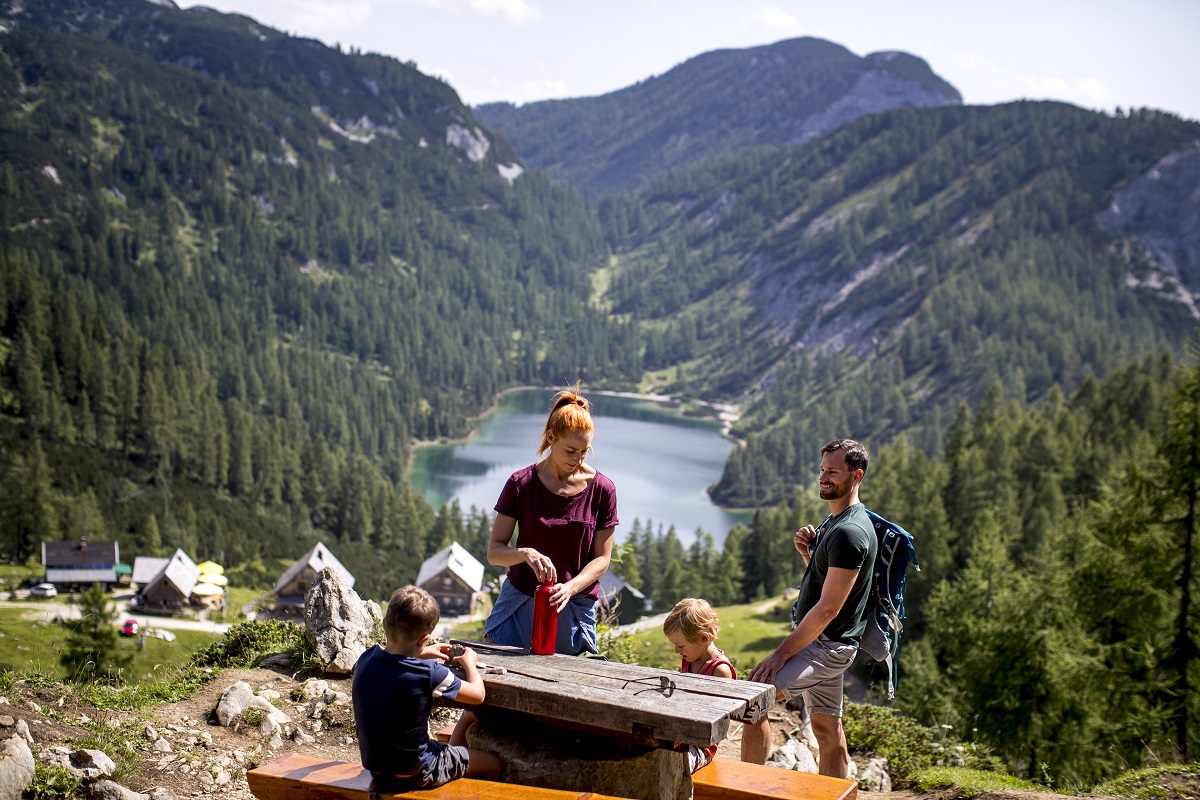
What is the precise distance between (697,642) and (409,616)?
2051 mm

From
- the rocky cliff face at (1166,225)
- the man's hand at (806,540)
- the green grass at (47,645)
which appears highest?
the rocky cliff face at (1166,225)

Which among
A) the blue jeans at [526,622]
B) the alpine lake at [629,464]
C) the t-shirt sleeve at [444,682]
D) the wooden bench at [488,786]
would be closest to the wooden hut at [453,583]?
the alpine lake at [629,464]

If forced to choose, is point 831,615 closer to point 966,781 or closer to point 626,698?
point 626,698

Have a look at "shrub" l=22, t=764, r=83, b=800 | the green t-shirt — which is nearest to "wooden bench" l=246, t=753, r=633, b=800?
"shrub" l=22, t=764, r=83, b=800

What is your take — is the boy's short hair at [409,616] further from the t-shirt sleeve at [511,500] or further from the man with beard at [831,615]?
the man with beard at [831,615]

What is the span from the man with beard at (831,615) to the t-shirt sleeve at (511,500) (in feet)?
6.35

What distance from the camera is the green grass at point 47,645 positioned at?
1267 centimetres

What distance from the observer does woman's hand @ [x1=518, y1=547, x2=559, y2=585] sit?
229 inches

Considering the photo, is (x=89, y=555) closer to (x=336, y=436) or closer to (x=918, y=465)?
(x=918, y=465)

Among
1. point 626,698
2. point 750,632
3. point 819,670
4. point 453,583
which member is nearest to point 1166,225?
point 750,632

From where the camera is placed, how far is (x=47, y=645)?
13133mm

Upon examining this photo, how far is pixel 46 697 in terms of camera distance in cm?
697

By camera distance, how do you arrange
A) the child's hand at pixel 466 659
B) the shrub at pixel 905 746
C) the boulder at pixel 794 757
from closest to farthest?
the child's hand at pixel 466 659
the boulder at pixel 794 757
the shrub at pixel 905 746

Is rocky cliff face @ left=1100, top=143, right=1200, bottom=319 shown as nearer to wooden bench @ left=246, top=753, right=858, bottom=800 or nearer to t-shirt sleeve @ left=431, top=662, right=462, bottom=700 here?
wooden bench @ left=246, top=753, right=858, bottom=800
